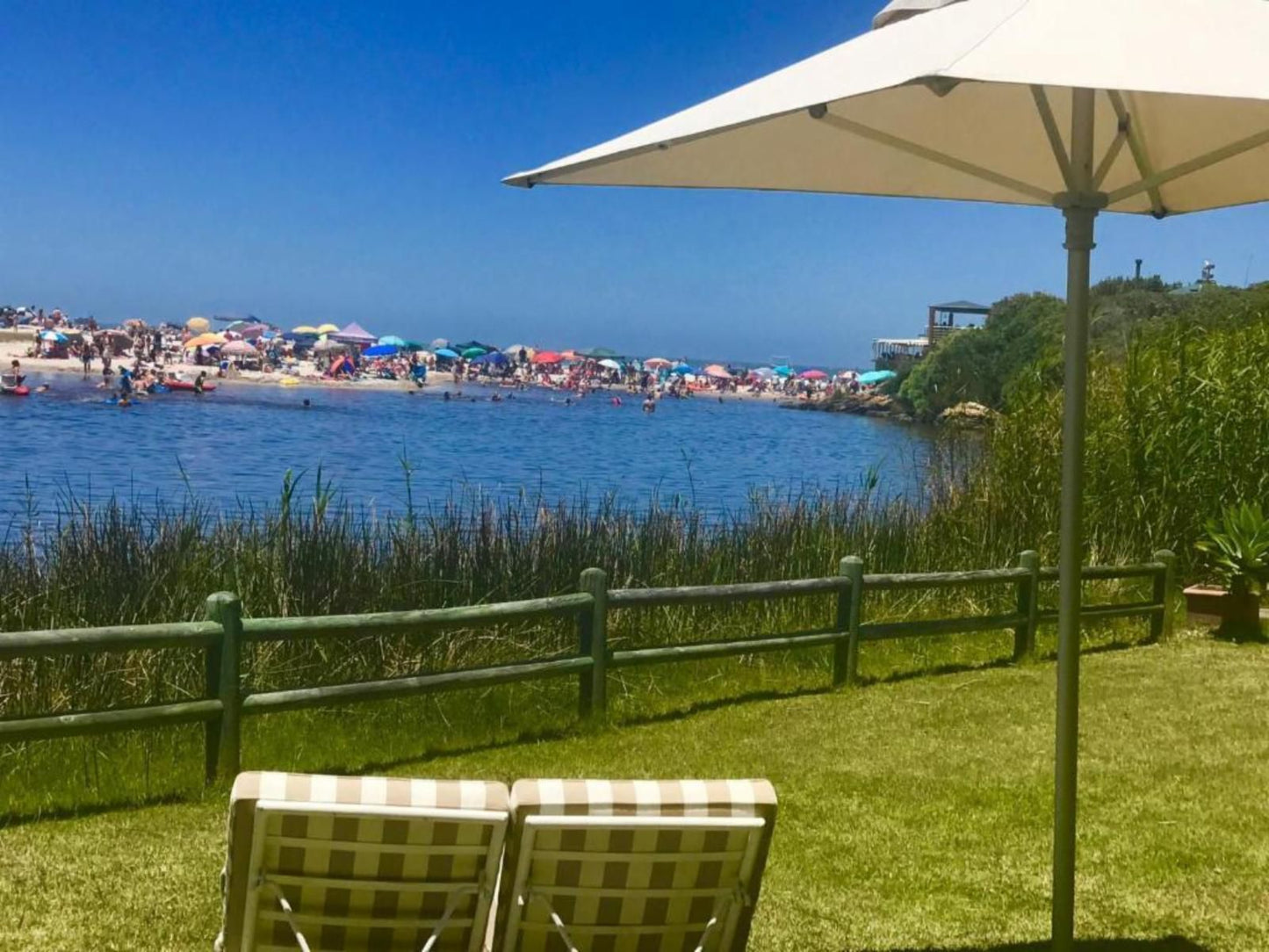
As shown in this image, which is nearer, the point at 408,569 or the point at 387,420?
the point at 408,569

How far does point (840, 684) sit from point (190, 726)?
3353 millimetres

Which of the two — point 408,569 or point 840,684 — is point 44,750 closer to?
point 408,569

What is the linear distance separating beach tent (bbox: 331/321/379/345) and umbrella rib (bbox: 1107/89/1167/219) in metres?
95.4

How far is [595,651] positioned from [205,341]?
257 ft

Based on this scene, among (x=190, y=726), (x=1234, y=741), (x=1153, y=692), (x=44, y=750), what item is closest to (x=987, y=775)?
(x=1234, y=741)

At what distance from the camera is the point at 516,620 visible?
21.9 feet

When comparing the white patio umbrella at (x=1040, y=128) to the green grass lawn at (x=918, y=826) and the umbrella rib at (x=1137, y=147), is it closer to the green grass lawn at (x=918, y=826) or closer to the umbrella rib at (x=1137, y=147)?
the umbrella rib at (x=1137, y=147)

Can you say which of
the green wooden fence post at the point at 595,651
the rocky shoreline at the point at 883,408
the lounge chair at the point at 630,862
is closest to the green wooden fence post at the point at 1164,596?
the rocky shoreline at the point at 883,408

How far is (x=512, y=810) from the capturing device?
249 centimetres

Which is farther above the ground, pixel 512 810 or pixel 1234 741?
pixel 512 810

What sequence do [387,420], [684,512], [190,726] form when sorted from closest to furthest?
[190,726]
[684,512]
[387,420]

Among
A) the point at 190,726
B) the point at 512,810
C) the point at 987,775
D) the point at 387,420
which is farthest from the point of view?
the point at 387,420

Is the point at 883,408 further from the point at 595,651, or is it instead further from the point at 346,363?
the point at 595,651

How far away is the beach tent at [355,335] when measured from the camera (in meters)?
97.7
